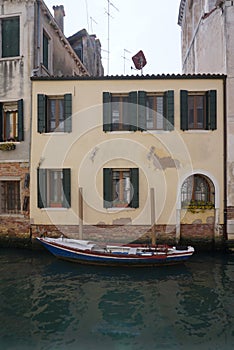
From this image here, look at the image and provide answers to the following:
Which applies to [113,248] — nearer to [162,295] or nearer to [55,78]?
[162,295]

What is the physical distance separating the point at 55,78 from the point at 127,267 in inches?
233

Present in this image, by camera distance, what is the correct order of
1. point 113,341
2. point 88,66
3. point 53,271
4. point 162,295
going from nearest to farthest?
point 113,341, point 162,295, point 53,271, point 88,66

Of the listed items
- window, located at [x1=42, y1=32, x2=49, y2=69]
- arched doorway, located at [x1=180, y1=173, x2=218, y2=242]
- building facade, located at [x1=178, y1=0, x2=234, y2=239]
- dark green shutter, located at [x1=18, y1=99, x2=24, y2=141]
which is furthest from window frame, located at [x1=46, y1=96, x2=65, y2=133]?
building facade, located at [x1=178, y1=0, x2=234, y2=239]

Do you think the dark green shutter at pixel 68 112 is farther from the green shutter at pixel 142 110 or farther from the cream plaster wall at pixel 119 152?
the green shutter at pixel 142 110

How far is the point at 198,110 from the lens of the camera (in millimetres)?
10000

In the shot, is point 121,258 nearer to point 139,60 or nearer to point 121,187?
point 121,187

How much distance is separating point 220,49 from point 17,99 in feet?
21.4

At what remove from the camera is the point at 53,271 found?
329 inches

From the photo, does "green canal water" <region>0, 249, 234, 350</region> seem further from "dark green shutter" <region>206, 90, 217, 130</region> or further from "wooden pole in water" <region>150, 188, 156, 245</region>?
"dark green shutter" <region>206, 90, 217, 130</region>

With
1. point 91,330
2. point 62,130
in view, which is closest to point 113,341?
point 91,330

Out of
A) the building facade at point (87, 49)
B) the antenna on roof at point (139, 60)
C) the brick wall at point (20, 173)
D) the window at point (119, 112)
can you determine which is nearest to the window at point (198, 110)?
the window at point (119, 112)

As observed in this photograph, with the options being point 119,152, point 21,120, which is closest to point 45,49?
point 21,120

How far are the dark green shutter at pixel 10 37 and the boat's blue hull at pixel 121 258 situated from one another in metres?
6.29

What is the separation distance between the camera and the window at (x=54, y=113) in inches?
390
